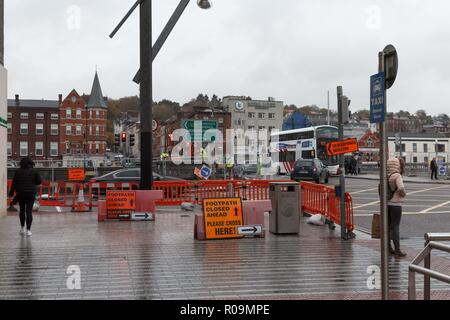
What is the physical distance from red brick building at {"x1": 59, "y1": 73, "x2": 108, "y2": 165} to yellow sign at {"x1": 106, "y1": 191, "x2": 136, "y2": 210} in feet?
258

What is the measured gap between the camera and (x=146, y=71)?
15.1m

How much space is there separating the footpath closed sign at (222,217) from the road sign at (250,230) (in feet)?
0.29

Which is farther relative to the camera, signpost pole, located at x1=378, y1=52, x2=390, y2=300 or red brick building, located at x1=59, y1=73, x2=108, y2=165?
red brick building, located at x1=59, y1=73, x2=108, y2=165

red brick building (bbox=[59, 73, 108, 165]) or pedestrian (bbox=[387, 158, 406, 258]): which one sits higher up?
red brick building (bbox=[59, 73, 108, 165])

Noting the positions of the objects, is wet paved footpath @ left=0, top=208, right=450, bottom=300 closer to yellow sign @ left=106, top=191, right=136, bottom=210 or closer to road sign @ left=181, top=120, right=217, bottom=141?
yellow sign @ left=106, top=191, right=136, bottom=210

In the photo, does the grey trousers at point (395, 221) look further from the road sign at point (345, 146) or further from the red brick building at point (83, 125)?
the red brick building at point (83, 125)

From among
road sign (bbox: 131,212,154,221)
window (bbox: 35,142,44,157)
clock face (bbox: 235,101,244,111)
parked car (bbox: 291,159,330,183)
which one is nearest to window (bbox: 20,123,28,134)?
window (bbox: 35,142,44,157)

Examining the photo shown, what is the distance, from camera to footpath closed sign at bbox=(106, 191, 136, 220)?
48.4 ft

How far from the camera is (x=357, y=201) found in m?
21.5

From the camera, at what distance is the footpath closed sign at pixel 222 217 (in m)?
11.2
